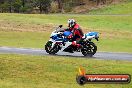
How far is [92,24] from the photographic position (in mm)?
51781

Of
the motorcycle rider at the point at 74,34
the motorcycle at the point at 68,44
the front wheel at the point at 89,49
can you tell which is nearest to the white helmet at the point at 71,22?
the motorcycle rider at the point at 74,34

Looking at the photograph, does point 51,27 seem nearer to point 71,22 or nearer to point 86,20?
point 86,20

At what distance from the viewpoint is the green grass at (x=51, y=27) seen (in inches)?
1433

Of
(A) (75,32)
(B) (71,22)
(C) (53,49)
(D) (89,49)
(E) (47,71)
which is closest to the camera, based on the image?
(E) (47,71)

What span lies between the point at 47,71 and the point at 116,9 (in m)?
56.6

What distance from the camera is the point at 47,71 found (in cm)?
1719

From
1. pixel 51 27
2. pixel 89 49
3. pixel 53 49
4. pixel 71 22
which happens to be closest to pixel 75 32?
pixel 71 22

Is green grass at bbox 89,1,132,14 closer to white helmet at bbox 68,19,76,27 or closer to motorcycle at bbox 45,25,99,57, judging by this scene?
motorcycle at bbox 45,25,99,57

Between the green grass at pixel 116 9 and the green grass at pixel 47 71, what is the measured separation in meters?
51.1

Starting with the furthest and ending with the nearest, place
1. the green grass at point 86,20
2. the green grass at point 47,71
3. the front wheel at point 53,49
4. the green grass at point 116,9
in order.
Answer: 1. the green grass at point 116,9
2. the green grass at point 86,20
3. the front wheel at point 53,49
4. the green grass at point 47,71

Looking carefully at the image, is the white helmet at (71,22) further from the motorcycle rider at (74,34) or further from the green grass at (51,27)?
the green grass at (51,27)

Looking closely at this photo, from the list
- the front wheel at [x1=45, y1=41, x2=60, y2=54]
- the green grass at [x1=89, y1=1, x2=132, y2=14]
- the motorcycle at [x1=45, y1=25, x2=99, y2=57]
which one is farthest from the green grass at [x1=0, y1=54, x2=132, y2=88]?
the green grass at [x1=89, y1=1, x2=132, y2=14]

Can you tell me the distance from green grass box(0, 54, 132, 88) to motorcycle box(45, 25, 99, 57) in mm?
3255

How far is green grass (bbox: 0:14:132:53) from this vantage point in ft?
119
